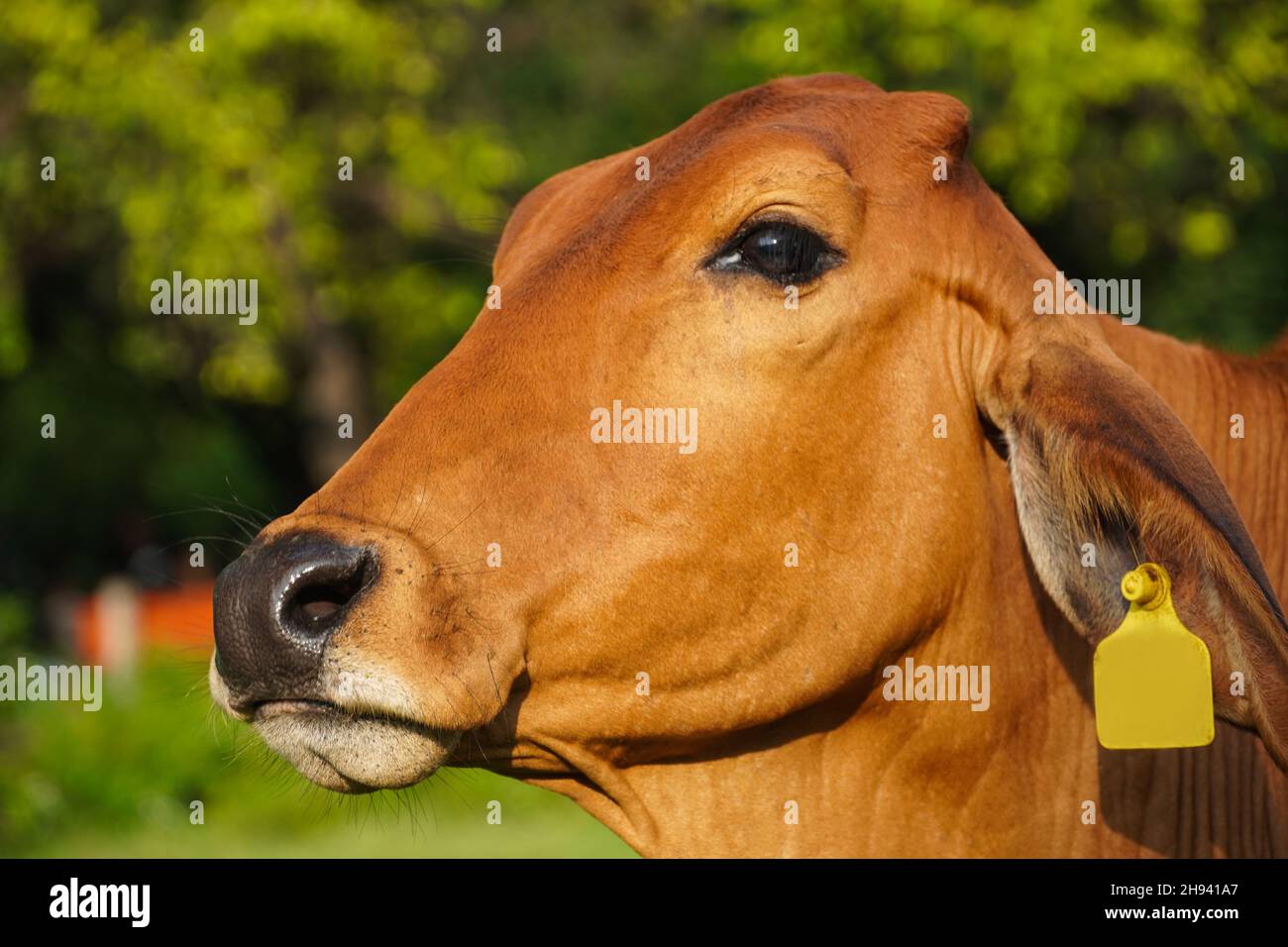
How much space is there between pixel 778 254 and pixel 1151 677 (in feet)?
3.90

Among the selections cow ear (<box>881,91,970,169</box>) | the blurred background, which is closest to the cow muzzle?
the blurred background

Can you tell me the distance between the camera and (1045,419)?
3254mm

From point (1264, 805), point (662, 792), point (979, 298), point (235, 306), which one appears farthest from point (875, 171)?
point (235, 306)

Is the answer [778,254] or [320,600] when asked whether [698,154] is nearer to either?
[778,254]

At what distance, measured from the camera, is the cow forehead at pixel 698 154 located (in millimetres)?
3350

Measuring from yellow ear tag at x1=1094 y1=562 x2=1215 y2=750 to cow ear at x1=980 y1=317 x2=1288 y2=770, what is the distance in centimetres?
8

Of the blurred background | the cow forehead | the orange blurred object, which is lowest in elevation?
the cow forehead

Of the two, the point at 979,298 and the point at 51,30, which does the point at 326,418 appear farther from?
the point at 979,298

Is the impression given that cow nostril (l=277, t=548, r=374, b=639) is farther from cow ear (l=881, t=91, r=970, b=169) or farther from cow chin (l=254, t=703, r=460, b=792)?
cow ear (l=881, t=91, r=970, b=169)

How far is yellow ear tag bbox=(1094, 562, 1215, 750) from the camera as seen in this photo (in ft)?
10.3

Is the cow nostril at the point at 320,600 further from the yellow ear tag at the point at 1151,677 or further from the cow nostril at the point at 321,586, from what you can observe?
the yellow ear tag at the point at 1151,677

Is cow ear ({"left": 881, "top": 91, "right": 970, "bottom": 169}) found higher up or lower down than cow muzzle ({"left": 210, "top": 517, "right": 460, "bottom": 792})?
higher up

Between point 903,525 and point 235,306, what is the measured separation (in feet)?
41.9

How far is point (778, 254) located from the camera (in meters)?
3.27
